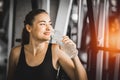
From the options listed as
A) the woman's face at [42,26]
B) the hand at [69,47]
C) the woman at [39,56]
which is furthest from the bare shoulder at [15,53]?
the hand at [69,47]

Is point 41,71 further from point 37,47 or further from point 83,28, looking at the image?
point 83,28

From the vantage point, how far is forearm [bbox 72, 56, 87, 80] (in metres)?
1.19

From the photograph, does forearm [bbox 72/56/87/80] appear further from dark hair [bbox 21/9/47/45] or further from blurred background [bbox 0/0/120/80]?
dark hair [bbox 21/9/47/45]

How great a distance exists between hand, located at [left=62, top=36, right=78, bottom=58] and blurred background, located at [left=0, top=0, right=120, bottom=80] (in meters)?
0.06

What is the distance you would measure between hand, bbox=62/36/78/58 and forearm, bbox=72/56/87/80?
3 centimetres

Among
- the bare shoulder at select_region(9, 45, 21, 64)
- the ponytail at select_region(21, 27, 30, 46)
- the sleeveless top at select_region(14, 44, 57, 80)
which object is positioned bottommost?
the sleeveless top at select_region(14, 44, 57, 80)

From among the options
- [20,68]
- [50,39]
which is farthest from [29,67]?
[50,39]

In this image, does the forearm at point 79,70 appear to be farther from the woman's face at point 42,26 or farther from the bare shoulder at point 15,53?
the bare shoulder at point 15,53

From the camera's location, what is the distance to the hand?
1205 mm

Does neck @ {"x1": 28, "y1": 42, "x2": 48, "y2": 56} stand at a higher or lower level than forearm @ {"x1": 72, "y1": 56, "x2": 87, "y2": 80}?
higher

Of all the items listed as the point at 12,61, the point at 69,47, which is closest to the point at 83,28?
the point at 69,47

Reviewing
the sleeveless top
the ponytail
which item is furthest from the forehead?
the sleeveless top

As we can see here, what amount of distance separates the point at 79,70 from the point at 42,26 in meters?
0.34

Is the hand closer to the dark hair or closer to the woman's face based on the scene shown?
the woman's face
